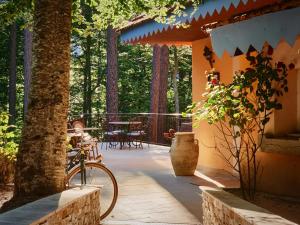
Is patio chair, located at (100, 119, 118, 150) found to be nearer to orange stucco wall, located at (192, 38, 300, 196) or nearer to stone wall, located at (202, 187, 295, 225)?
orange stucco wall, located at (192, 38, 300, 196)

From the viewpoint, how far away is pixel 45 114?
4.36m

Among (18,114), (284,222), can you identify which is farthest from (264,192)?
(18,114)

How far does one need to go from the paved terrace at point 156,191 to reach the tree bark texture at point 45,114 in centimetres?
118

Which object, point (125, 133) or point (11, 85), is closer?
point (125, 133)

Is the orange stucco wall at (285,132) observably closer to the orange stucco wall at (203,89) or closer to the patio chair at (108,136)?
the orange stucco wall at (203,89)

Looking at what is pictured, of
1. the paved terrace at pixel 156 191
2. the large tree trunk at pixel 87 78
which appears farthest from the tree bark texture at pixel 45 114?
the large tree trunk at pixel 87 78

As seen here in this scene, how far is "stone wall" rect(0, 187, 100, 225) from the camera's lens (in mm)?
3281

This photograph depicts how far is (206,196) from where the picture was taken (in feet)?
15.6

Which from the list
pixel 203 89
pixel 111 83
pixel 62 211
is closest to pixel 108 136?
pixel 111 83

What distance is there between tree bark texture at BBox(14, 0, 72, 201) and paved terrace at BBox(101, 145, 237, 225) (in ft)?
3.88

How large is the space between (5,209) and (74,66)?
25.5 m

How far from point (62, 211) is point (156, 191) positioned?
340 cm

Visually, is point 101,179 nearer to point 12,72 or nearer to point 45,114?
point 45,114

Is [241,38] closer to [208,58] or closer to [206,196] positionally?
[206,196]
